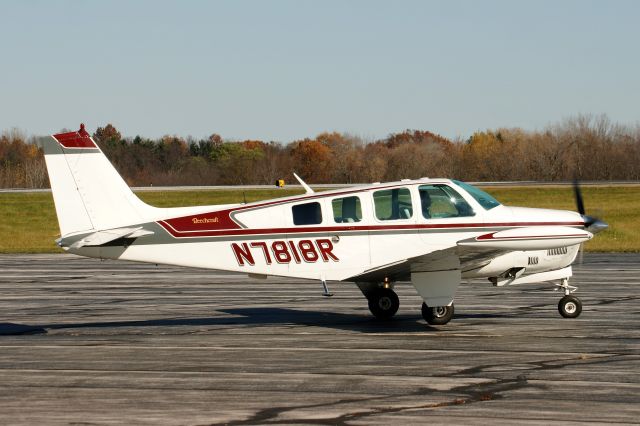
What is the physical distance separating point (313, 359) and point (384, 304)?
13.9 feet

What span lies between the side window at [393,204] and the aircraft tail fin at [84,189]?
3.82m

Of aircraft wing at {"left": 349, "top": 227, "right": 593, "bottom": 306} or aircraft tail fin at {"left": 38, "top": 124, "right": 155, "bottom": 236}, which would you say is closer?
aircraft wing at {"left": 349, "top": 227, "right": 593, "bottom": 306}

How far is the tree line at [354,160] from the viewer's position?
8044 centimetres

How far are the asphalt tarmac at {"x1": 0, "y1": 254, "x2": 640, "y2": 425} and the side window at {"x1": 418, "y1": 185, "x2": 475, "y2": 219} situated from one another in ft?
6.31

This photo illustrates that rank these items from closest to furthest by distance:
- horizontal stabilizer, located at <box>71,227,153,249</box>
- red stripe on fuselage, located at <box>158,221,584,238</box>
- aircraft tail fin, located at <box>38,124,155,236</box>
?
1. horizontal stabilizer, located at <box>71,227,153,249</box>
2. aircraft tail fin, located at <box>38,124,155,236</box>
3. red stripe on fuselage, located at <box>158,221,584,238</box>

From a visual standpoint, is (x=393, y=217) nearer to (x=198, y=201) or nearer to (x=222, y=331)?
Result: (x=222, y=331)

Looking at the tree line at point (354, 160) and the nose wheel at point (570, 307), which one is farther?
the tree line at point (354, 160)

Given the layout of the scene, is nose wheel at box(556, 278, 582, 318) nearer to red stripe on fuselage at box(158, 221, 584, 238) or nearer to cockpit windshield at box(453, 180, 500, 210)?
red stripe on fuselage at box(158, 221, 584, 238)

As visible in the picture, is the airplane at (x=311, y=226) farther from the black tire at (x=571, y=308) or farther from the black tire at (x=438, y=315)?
the black tire at (x=571, y=308)

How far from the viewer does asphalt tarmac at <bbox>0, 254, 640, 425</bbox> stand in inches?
399

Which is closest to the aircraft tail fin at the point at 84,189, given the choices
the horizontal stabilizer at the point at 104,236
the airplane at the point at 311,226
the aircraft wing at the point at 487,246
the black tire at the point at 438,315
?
the airplane at the point at 311,226

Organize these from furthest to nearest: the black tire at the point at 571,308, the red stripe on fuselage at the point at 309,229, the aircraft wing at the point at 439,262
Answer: the black tire at the point at 571,308, the red stripe on fuselage at the point at 309,229, the aircraft wing at the point at 439,262

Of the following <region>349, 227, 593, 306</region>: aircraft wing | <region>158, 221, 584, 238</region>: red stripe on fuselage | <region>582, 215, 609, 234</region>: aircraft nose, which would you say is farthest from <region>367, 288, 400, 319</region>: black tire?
<region>582, 215, 609, 234</region>: aircraft nose

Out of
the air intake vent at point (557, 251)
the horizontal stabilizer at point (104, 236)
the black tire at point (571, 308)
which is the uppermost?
the horizontal stabilizer at point (104, 236)
